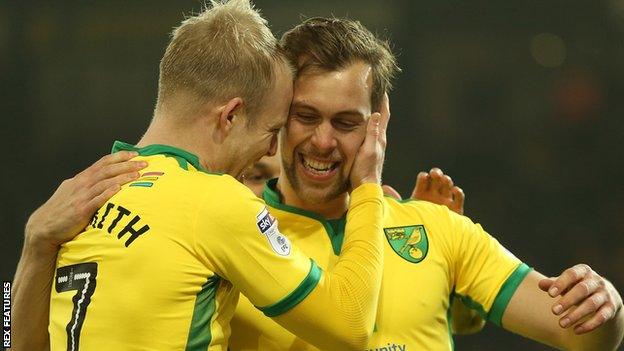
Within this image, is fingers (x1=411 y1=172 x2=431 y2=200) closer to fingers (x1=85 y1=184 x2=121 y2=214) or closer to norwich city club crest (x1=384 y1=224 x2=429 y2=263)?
norwich city club crest (x1=384 y1=224 x2=429 y2=263)

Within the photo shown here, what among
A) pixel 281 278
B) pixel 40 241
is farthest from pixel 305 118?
pixel 40 241

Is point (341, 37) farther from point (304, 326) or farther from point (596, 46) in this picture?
point (596, 46)

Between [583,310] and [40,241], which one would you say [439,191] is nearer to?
[583,310]

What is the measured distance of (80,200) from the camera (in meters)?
1.83

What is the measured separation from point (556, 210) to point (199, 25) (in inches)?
135

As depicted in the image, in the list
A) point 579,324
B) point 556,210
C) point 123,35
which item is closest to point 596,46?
point 556,210

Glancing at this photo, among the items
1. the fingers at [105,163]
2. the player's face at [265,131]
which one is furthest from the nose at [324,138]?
the fingers at [105,163]

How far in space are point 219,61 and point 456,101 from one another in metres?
3.29

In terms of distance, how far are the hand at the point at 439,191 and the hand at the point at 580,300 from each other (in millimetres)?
691

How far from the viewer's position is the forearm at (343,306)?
1.76 m

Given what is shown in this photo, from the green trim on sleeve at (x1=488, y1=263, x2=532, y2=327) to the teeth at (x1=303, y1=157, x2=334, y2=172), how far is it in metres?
0.51

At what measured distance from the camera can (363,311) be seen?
179 cm

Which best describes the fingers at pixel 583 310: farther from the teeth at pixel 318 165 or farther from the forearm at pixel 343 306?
the teeth at pixel 318 165

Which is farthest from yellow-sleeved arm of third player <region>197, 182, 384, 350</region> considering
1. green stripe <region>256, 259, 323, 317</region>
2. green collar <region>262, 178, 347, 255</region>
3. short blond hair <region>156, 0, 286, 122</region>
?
green collar <region>262, 178, 347, 255</region>
